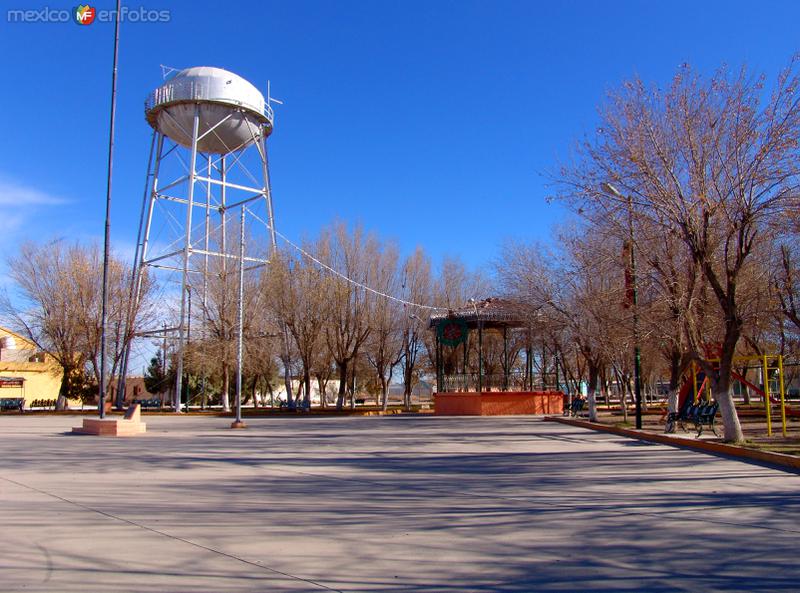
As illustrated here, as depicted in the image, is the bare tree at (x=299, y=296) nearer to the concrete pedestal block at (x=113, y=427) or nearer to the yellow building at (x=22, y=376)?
the concrete pedestal block at (x=113, y=427)

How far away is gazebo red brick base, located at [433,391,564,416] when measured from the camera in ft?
114

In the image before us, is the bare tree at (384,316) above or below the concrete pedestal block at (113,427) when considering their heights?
above

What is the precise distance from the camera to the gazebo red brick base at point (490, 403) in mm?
34875

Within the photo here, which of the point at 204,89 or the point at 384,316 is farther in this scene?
the point at 384,316

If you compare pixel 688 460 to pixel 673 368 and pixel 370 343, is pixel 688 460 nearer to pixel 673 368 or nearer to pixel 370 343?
pixel 673 368

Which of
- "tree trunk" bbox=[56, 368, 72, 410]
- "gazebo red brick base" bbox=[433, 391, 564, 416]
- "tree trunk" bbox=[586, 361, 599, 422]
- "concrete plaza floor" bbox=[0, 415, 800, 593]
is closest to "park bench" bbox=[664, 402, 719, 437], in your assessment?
"concrete plaza floor" bbox=[0, 415, 800, 593]

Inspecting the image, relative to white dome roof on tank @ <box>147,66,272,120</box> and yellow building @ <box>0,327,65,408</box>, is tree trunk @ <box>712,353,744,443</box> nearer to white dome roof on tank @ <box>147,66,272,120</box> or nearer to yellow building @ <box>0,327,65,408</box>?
white dome roof on tank @ <box>147,66,272,120</box>

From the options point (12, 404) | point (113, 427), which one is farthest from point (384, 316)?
point (12, 404)

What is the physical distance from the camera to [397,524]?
7.42 meters

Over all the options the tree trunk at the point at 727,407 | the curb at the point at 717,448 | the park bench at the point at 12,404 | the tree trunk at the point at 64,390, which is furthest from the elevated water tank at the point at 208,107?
the tree trunk at the point at 727,407

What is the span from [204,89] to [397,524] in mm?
32543

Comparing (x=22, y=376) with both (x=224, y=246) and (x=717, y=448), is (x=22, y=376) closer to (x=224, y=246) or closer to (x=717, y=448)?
(x=224, y=246)

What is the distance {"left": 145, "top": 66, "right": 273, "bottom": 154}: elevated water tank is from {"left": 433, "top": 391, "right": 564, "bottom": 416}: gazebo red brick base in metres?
17.5

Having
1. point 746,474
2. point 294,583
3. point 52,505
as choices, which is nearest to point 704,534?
point 294,583
